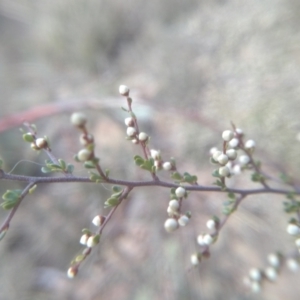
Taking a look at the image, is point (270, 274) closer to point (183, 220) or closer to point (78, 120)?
point (183, 220)

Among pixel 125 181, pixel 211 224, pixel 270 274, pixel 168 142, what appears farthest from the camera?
pixel 168 142

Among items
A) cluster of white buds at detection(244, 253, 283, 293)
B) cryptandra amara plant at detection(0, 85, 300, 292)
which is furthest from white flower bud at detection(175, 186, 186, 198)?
cluster of white buds at detection(244, 253, 283, 293)

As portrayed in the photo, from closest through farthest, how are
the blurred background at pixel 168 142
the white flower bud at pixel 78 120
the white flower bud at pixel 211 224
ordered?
the white flower bud at pixel 78 120 < the white flower bud at pixel 211 224 < the blurred background at pixel 168 142

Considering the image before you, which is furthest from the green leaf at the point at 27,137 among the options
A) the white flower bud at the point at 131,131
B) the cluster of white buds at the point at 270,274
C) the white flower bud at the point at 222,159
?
the cluster of white buds at the point at 270,274

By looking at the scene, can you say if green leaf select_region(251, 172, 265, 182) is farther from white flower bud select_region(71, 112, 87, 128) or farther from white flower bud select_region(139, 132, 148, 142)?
white flower bud select_region(71, 112, 87, 128)

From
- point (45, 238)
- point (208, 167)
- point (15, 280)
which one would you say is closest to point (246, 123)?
point (208, 167)

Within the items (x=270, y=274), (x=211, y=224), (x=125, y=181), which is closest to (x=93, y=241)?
(x=125, y=181)

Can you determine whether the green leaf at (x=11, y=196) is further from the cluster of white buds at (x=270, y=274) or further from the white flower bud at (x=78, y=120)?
the cluster of white buds at (x=270, y=274)

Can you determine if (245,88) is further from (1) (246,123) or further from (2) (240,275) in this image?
(2) (240,275)

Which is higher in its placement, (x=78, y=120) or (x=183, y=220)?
(x=78, y=120)

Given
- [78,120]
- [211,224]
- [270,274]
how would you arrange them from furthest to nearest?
[270,274] < [211,224] < [78,120]
